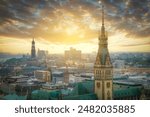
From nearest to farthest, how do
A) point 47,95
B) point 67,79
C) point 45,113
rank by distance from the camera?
point 45,113 < point 47,95 < point 67,79

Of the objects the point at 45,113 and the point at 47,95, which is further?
the point at 47,95

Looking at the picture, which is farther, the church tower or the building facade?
the building facade

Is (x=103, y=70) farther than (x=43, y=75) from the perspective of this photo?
No

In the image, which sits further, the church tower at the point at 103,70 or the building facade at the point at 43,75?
the building facade at the point at 43,75

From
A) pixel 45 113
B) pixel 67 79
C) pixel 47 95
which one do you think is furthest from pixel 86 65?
pixel 45 113

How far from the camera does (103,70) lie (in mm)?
6648

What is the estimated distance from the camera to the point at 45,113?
233 inches

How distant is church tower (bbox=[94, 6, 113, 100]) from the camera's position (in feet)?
21.7

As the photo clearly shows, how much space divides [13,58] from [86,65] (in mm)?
1171

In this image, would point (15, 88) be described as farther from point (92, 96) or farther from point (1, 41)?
point (92, 96)

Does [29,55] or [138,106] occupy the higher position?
[29,55]

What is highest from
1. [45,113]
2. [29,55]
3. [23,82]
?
[29,55]

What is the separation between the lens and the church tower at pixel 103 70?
6.61 metres

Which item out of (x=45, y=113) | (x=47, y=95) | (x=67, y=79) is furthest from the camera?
(x=67, y=79)
